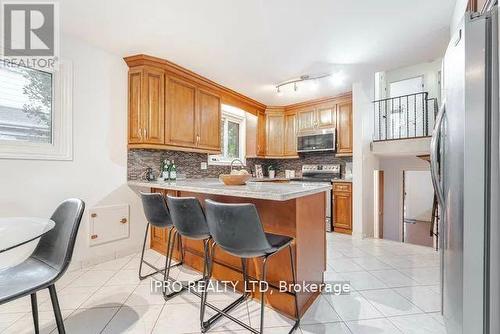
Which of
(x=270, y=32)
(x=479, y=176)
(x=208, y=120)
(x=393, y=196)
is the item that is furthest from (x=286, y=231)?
(x=393, y=196)

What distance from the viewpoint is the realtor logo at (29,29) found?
6.61 ft

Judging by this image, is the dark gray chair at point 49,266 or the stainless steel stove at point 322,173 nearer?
the dark gray chair at point 49,266

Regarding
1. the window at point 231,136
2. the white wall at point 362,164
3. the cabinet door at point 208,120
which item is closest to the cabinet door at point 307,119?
the white wall at point 362,164

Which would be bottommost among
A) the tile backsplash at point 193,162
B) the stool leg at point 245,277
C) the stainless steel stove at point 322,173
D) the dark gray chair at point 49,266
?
the stool leg at point 245,277

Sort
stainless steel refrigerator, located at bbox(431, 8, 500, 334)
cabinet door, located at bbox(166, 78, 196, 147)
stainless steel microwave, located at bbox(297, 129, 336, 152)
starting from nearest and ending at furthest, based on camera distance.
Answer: stainless steel refrigerator, located at bbox(431, 8, 500, 334)
cabinet door, located at bbox(166, 78, 196, 147)
stainless steel microwave, located at bbox(297, 129, 336, 152)

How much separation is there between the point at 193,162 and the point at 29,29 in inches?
92.3

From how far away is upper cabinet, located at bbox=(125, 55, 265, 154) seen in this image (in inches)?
114

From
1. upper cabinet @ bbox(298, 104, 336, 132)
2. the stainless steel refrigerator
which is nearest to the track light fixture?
upper cabinet @ bbox(298, 104, 336, 132)

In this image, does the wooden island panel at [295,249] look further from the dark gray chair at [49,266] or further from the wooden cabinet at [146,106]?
the wooden cabinet at [146,106]

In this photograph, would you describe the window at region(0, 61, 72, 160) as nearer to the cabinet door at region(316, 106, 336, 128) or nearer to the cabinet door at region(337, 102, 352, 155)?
the cabinet door at region(316, 106, 336, 128)

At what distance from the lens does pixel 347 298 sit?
1.99 meters

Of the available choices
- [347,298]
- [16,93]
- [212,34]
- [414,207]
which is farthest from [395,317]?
[414,207]

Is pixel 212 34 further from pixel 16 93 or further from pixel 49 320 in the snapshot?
pixel 49 320

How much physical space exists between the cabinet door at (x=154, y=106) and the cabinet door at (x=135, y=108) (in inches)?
2.6
